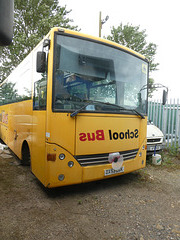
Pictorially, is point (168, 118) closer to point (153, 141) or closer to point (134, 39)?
point (153, 141)

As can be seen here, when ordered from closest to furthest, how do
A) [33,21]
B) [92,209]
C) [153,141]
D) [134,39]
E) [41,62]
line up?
[92,209]
[41,62]
[153,141]
[33,21]
[134,39]

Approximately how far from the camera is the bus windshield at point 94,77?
323 cm

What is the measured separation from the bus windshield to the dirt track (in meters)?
1.75

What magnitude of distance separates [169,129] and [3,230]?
23.1ft

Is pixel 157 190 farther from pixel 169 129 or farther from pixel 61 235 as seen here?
pixel 169 129

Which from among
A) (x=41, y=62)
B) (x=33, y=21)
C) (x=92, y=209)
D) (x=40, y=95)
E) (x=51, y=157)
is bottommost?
(x=92, y=209)

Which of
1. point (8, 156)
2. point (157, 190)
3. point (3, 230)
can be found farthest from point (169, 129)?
point (3, 230)

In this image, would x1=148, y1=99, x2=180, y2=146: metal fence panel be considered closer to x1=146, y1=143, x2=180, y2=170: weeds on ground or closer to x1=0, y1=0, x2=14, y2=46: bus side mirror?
x1=146, y1=143, x2=180, y2=170: weeds on ground

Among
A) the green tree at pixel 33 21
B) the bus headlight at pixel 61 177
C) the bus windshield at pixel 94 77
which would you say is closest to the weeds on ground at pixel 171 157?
the bus windshield at pixel 94 77

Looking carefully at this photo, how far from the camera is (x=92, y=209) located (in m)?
3.16

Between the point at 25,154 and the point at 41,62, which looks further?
the point at 25,154

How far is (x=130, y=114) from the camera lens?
13.3 feet

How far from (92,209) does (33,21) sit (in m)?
15.4

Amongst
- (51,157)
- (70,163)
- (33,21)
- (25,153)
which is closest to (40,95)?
(51,157)
